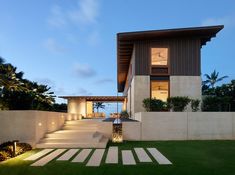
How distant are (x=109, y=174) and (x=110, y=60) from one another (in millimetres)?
62917

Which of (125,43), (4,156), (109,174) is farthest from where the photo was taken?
(125,43)

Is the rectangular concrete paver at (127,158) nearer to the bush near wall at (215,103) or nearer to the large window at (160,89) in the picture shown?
the bush near wall at (215,103)

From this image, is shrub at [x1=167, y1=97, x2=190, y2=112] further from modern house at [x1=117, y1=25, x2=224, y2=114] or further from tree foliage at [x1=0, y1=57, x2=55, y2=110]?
tree foliage at [x1=0, y1=57, x2=55, y2=110]

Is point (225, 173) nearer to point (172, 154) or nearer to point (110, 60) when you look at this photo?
point (172, 154)

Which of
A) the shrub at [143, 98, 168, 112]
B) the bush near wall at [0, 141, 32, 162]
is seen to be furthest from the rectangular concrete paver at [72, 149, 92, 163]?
the shrub at [143, 98, 168, 112]

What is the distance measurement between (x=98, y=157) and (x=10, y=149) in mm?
3171

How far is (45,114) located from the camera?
40.8 feet

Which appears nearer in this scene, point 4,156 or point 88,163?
point 88,163

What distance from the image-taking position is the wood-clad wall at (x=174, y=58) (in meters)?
16.0

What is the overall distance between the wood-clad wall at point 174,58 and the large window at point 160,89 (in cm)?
103

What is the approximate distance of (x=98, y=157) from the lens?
8.73 m

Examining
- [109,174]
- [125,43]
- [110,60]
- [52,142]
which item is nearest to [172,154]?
[109,174]

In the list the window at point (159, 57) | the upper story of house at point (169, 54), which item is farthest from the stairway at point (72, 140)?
the window at point (159, 57)

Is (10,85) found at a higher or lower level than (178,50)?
lower
